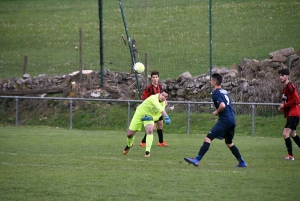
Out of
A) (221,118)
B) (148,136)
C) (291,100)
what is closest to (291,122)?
(291,100)

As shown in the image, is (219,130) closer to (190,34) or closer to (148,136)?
(148,136)

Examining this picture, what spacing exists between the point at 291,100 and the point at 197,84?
34.6ft

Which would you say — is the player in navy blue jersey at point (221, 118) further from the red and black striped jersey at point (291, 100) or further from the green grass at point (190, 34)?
the green grass at point (190, 34)

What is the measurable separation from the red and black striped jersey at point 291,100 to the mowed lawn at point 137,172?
3.48ft

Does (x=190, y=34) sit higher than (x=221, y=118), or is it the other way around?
(x=190, y=34)

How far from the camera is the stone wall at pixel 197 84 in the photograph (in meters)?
23.5

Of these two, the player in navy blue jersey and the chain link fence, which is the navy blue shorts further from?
the chain link fence

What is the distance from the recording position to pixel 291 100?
14094mm

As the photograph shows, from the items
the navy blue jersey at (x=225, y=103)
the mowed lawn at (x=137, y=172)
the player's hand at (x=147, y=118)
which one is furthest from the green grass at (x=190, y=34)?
the navy blue jersey at (x=225, y=103)

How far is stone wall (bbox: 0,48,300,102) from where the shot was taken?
77.0 feet

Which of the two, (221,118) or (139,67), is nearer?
(221,118)

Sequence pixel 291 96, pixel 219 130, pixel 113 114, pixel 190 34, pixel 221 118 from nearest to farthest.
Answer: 1. pixel 219 130
2. pixel 221 118
3. pixel 291 96
4. pixel 113 114
5. pixel 190 34

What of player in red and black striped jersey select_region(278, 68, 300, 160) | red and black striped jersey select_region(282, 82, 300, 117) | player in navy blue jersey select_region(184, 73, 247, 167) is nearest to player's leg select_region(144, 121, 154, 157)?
player in navy blue jersey select_region(184, 73, 247, 167)

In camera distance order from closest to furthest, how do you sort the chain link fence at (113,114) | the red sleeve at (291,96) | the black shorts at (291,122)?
the red sleeve at (291,96) < the black shorts at (291,122) < the chain link fence at (113,114)
